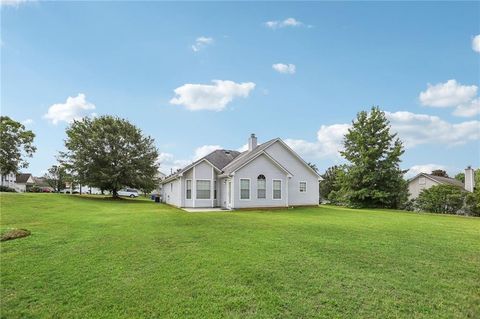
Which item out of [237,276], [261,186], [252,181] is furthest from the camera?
[261,186]

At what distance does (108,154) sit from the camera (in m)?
33.9

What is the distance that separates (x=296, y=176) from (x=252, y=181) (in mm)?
5344

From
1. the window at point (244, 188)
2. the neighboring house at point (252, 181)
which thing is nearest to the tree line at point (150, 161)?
the neighboring house at point (252, 181)

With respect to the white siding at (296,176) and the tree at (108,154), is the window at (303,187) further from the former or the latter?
the tree at (108,154)

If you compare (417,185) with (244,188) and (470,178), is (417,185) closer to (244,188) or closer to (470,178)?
(470,178)

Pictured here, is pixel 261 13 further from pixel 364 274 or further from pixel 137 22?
pixel 364 274

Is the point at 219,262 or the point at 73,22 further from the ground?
the point at 73,22

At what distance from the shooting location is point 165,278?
5.99 metres

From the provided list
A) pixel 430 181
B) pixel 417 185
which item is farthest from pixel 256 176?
pixel 417 185

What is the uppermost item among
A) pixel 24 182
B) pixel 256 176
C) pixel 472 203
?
pixel 256 176

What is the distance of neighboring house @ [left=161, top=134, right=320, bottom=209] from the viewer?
2189 cm

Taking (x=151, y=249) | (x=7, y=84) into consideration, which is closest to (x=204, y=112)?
(x=7, y=84)

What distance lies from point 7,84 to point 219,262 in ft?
33.2

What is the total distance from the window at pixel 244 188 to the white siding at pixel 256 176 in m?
0.24
